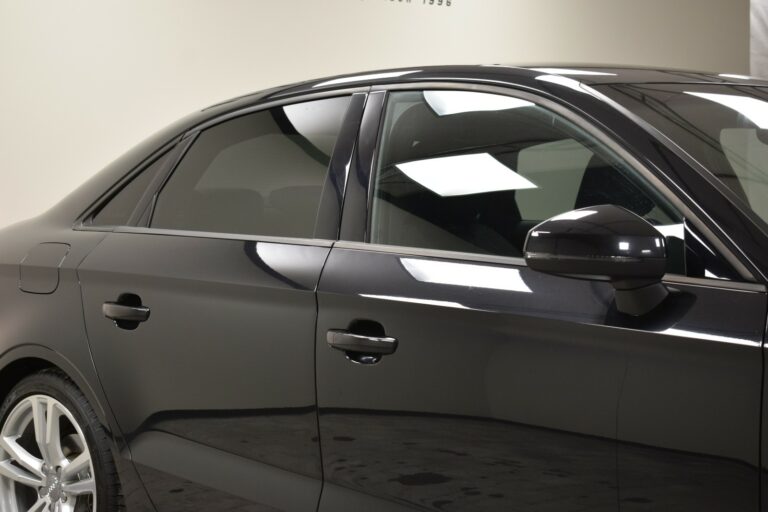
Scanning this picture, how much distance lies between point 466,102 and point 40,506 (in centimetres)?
156

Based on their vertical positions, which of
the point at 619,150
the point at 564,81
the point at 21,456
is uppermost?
the point at 564,81

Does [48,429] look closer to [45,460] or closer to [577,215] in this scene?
[45,460]

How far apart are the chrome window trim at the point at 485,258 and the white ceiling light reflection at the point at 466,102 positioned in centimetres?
29

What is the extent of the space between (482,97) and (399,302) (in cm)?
43

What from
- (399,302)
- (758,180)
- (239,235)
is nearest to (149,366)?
(239,235)

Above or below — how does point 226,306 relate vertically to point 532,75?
below

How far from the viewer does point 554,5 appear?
23.7 ft

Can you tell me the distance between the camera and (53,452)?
9.08 ft

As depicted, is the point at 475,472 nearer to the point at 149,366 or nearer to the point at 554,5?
the point at 149,366

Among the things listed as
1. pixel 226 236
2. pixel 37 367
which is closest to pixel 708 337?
pixel 226 236

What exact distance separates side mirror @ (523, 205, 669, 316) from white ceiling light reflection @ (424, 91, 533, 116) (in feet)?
1.48

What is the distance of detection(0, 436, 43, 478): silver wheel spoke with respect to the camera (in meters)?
2.81

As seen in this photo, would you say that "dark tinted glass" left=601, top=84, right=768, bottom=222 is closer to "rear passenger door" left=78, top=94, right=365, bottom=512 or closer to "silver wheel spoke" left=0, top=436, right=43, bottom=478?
"rear passenger door" left=78, top=94, right=365, bottom=512

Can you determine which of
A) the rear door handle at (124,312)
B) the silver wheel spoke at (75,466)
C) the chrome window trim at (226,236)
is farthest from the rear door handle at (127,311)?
the silver wheel spoke at (75,466)
